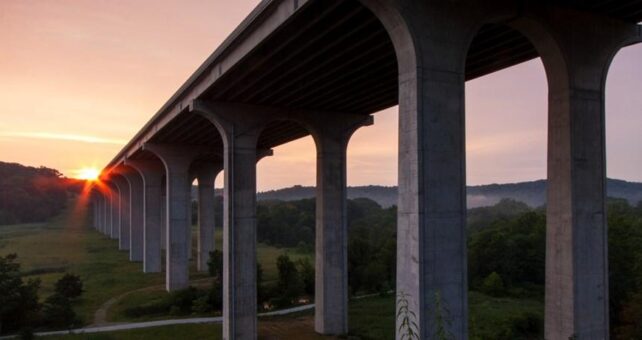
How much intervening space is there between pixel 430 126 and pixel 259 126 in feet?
51.1

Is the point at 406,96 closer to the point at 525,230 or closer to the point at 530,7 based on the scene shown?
the point at 530,7

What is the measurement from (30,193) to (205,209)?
105497 mm

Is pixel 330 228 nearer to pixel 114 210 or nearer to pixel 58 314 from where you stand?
pixel 58 314

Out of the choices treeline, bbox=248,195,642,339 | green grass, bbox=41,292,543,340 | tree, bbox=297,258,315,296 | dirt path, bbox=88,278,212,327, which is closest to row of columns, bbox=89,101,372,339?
green grass, bbox=41,292,543,340

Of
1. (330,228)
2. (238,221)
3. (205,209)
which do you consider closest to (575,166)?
(330,228)

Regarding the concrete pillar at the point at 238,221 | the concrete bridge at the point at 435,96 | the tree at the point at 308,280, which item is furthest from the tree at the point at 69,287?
the tree at the point at 308,280

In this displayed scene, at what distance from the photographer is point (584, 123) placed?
14.3 m

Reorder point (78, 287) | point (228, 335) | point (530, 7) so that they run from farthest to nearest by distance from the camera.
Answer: point (78, 287) < point (228, 335) < point (530, 7)

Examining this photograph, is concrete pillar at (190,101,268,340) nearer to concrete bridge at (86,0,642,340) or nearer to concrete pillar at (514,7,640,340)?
concrete bridge at (86,0,642,340)

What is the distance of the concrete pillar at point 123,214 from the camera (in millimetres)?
66000

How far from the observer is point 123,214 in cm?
6875

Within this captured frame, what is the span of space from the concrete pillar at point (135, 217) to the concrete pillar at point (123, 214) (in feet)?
25.9

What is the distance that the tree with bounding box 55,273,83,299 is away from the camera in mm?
33812

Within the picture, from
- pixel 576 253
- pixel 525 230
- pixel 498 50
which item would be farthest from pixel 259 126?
pixel 525 230
